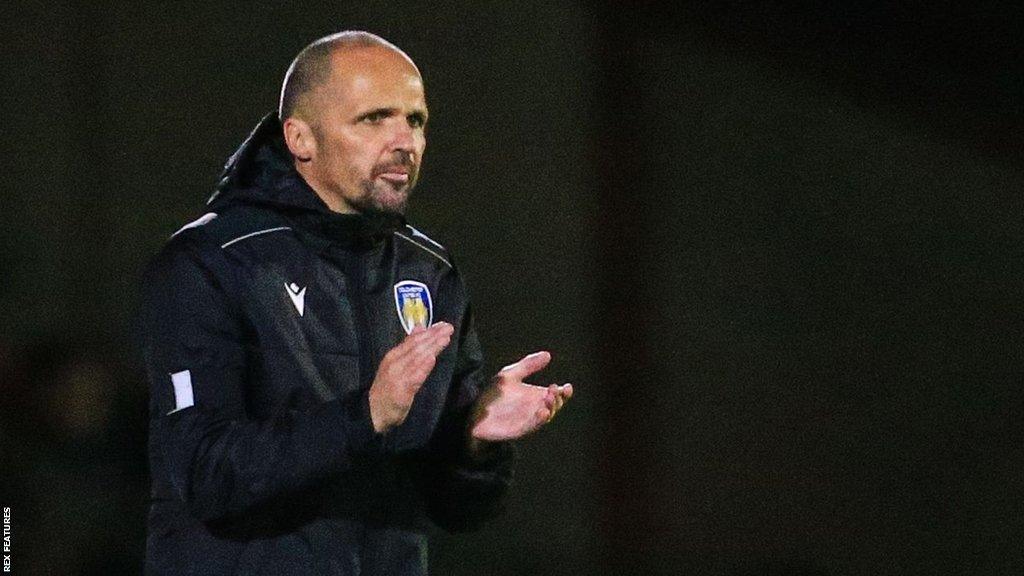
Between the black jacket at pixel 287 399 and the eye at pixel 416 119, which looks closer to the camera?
the black jacket at pixel 287 399

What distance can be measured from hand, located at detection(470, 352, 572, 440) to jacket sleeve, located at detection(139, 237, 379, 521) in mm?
181

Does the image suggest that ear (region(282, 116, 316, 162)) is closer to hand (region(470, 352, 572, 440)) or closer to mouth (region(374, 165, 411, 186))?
mouth (region(374, 165, 411, 186))

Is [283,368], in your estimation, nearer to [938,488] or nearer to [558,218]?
[558,218]

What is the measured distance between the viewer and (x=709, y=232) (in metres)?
2.89

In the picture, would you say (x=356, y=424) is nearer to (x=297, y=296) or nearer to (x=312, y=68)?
(x=297, y=296)

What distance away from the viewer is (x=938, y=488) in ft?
9.45

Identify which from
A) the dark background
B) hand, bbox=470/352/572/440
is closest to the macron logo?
hand, bbox=470/352/572/440

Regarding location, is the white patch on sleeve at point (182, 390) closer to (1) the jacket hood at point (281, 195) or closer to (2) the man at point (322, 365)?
(2) the man at point (322, 365)

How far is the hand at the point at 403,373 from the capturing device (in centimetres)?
146

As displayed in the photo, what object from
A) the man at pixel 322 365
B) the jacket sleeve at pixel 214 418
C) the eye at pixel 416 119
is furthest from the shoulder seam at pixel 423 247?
the jacket sleeve at pixel 214 418

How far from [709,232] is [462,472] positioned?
129 cm

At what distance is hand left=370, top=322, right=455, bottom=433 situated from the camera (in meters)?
1.46

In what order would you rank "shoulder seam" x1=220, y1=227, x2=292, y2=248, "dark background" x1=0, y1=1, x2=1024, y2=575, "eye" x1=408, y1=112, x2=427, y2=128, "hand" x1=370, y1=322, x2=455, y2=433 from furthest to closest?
"dark background" x1=0, y1=1, x2=1024, y2=575 < "eye" x1=408, y1=112, x2=427, y2=128 < "shoulder seam" x1=220, y1=227, x2=292, y2=248 < "hand" x1=370, y1=322, x2=455, y2=433

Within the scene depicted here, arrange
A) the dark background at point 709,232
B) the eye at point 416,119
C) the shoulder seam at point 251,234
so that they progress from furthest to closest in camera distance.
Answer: the dark background at point 709,232
the eye at point 416,119
the shoulder seam at point 251,234
